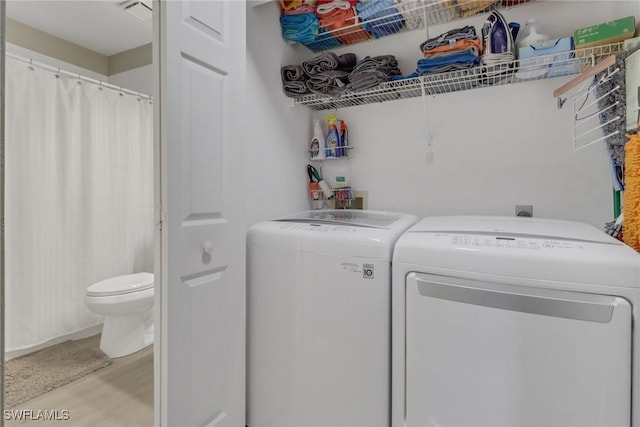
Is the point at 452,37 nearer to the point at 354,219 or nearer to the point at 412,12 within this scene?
the point at 412,12

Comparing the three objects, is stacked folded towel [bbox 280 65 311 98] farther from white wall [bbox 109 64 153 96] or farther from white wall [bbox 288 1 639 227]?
white wall [bbox 109 64 153 96]

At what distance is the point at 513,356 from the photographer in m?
0.94

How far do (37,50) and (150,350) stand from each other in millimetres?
2525

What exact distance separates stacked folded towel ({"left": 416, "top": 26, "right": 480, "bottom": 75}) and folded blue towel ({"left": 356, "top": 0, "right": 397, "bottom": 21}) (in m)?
0.28

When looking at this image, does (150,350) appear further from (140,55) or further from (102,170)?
(140,55)

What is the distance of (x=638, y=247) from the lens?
0.97 m

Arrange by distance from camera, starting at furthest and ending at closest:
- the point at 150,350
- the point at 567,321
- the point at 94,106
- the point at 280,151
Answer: the point at 94,106, the point at 150,350, the point at 280,151, the point at 567,321

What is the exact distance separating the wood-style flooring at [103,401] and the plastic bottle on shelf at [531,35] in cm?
252

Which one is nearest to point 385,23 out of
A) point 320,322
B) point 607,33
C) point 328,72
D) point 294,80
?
point 328,72

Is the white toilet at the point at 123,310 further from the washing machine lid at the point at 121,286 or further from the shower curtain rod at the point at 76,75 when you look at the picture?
the shower curtain rod at the point at 76,75

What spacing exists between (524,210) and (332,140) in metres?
1.11

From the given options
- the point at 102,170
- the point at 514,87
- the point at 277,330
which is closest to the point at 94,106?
the point at 102,170

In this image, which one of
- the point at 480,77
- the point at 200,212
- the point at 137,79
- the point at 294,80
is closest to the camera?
the point at 200,212

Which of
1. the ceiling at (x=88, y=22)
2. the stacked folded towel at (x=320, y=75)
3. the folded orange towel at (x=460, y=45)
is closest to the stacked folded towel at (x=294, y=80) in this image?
the stacked folded towel at (x=320, y=75)
